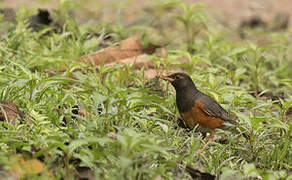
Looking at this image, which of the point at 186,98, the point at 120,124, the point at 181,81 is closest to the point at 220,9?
the point at 181,81

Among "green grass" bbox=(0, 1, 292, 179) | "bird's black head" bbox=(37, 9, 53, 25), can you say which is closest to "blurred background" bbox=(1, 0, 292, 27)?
"bird's black head" bbox=(37, 9, 53, 25)

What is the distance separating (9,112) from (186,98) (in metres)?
1.78

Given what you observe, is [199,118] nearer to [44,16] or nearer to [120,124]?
[120,124]

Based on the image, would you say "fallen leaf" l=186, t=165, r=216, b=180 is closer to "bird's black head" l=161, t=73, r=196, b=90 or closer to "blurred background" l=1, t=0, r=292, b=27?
"bird's black head" l=161, t=73, r=196, b=90

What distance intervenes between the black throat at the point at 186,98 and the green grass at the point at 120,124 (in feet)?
0.51

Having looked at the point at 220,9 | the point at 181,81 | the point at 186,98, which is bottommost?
the point at 220,9

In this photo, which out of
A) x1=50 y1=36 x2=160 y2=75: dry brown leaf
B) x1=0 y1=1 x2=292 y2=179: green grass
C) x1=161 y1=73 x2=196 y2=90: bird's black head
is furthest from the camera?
x1=50 y1=36 x2=160 y2=75: dry brown leaf

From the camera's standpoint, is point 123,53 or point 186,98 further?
point 123,53

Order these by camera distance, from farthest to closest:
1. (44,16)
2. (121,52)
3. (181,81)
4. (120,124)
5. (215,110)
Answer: (44,16) → (121,52) → (181,81) → (215,110) → (120,124)

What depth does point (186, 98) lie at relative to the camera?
199 inches

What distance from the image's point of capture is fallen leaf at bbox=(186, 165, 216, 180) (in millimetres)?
3895

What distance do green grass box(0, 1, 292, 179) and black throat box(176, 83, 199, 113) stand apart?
6.2 inches

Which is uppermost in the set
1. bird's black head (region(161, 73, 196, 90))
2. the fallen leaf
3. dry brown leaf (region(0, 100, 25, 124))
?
dry brown leaf (region(0, 100, 25, 124))

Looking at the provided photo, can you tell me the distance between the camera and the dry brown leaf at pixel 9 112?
13.6 feet
